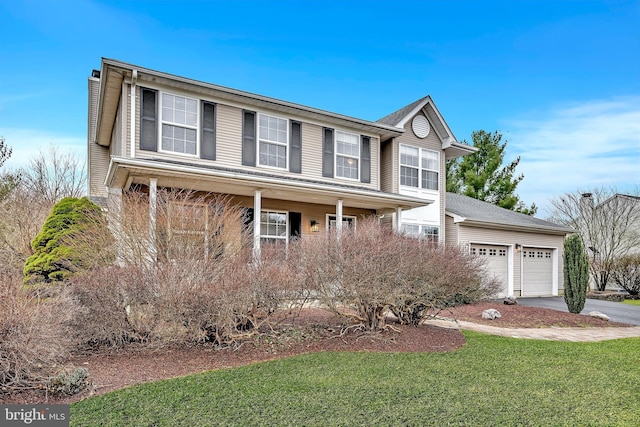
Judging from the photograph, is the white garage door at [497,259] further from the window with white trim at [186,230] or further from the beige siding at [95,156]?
the beige siding at [95,156]

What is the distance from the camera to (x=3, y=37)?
1495cm

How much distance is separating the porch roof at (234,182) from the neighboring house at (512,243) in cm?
406

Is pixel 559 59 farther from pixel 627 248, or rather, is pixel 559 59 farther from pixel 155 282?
pixel 155 282

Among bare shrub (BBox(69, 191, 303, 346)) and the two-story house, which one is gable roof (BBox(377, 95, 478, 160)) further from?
bare shrub (BBox(69, 191, 303, 346))

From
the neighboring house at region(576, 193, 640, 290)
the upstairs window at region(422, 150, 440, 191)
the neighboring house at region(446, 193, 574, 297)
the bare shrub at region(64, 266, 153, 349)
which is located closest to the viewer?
the bare shrub at region(64, 266, 153, 349)

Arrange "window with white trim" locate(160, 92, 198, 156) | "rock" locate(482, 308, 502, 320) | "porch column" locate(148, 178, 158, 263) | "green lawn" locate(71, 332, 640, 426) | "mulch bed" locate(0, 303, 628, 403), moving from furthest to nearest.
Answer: "rock" locate(482, 308, 502, 320)
"window with white trim" locate(160, 92, 198, 156)
"porch column" locate(148, 178, 158, 263)
"mulch bed" locate(0, 303, 628, 403)
"green lawn" locate(71, 332, 640, 426)

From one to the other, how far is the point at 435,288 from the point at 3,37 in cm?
1800

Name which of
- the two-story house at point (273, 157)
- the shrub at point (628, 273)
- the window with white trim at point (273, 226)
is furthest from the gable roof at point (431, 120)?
the shrub at point (628, 273)

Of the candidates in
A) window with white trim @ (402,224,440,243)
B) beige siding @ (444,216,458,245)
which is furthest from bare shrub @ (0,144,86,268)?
beige siding @ (444,216,458,245)

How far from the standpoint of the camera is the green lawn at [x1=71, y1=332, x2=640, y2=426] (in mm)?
3891

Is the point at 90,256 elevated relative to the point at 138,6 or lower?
lower

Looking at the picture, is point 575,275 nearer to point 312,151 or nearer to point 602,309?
point 602,309

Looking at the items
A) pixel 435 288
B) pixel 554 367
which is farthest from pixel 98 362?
pixel 554 367

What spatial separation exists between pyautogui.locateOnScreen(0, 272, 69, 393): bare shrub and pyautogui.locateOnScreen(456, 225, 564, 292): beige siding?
14382mm
